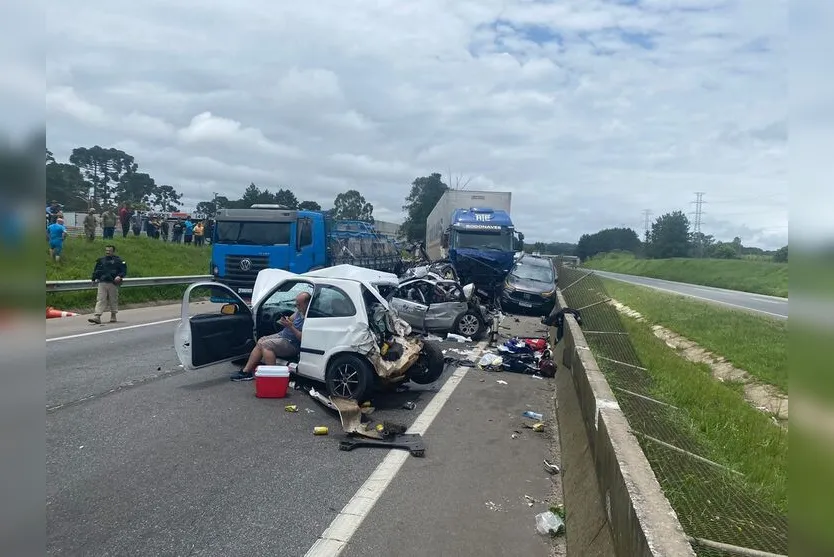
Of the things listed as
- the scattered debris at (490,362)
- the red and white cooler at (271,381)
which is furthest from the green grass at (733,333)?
the red and white cooler at (271,381)

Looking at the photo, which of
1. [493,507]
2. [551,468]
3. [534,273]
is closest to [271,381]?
[551,468]

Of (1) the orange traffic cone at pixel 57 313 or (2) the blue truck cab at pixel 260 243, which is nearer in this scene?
(1) the orange traffic cone at pixel 57 313

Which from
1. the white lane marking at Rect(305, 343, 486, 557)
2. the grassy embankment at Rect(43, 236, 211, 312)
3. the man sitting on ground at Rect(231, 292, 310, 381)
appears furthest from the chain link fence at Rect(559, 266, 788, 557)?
the grassy embankment at Rect(43, 236, 211, 312)

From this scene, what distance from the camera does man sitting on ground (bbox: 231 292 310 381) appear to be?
8.80 m

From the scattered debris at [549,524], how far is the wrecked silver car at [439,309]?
9977 millimetres

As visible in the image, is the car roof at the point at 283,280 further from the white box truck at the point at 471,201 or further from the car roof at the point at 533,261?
the white box truck at the point at 471,201

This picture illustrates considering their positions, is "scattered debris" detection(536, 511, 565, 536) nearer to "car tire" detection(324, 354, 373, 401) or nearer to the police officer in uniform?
"car tire" detection(324, 354, 373, 401)

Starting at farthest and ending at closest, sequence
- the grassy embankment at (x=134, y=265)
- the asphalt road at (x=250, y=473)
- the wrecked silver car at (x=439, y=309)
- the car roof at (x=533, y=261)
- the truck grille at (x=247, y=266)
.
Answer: the car roof at (x=533, y=261), the grassy embankment at (x=134, y=265), the truck grille at (x=247, y=266), the wrecked silver car at (x=439, y=309), the asphalt road at (x=250, y=473)

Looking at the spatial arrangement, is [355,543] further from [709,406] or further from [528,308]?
[528,308]

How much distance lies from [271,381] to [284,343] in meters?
0.82

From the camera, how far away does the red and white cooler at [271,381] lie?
26.7 feet

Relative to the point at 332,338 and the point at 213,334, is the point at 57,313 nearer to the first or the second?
the point at 213,334

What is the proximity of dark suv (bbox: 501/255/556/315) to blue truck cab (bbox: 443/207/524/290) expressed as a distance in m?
0.95
